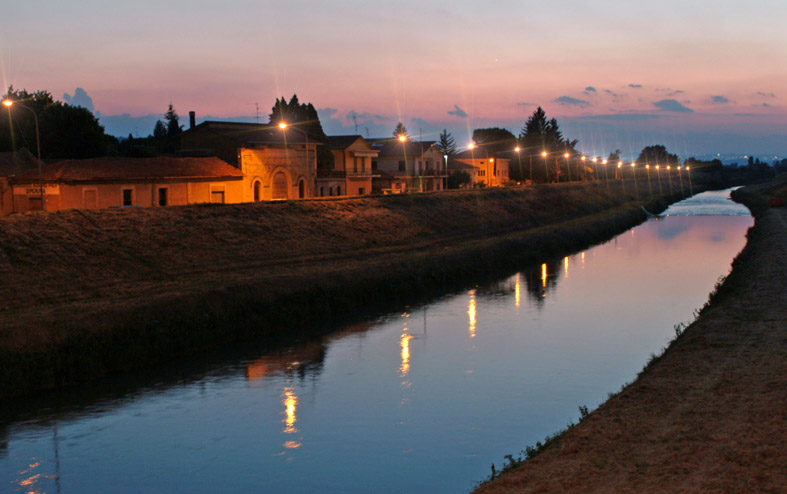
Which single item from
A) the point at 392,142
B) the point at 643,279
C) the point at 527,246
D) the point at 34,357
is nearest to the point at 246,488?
the point at 34,357

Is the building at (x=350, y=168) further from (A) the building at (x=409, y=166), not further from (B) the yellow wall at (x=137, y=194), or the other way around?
(B) the yellow wall at (x=137, y=194)

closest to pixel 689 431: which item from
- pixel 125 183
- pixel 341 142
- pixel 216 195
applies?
pixel 125 183

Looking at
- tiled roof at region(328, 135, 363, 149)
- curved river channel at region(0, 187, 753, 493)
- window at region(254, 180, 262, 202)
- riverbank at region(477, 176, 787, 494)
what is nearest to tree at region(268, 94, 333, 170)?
tiled roof at region(328, 135, 363, 149)

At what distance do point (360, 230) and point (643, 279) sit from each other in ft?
57.7

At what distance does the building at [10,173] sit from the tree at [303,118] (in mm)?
34855

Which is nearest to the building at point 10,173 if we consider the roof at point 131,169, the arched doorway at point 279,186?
the roof at point 131,169

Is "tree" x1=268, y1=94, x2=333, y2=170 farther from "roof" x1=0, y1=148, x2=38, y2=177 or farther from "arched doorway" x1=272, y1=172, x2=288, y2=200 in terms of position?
"roof" x1=0, y1=148, x2=38, y2=177

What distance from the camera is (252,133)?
6272 cm

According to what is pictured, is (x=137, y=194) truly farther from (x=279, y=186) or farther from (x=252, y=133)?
(x=252, y=133)

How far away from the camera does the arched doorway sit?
5981cm

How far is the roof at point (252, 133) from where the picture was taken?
200 feet

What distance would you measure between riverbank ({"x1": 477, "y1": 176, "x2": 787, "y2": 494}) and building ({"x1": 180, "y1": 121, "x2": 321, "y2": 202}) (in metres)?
40.7

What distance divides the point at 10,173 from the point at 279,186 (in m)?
21.4

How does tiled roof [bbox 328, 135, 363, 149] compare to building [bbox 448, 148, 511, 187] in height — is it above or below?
above
